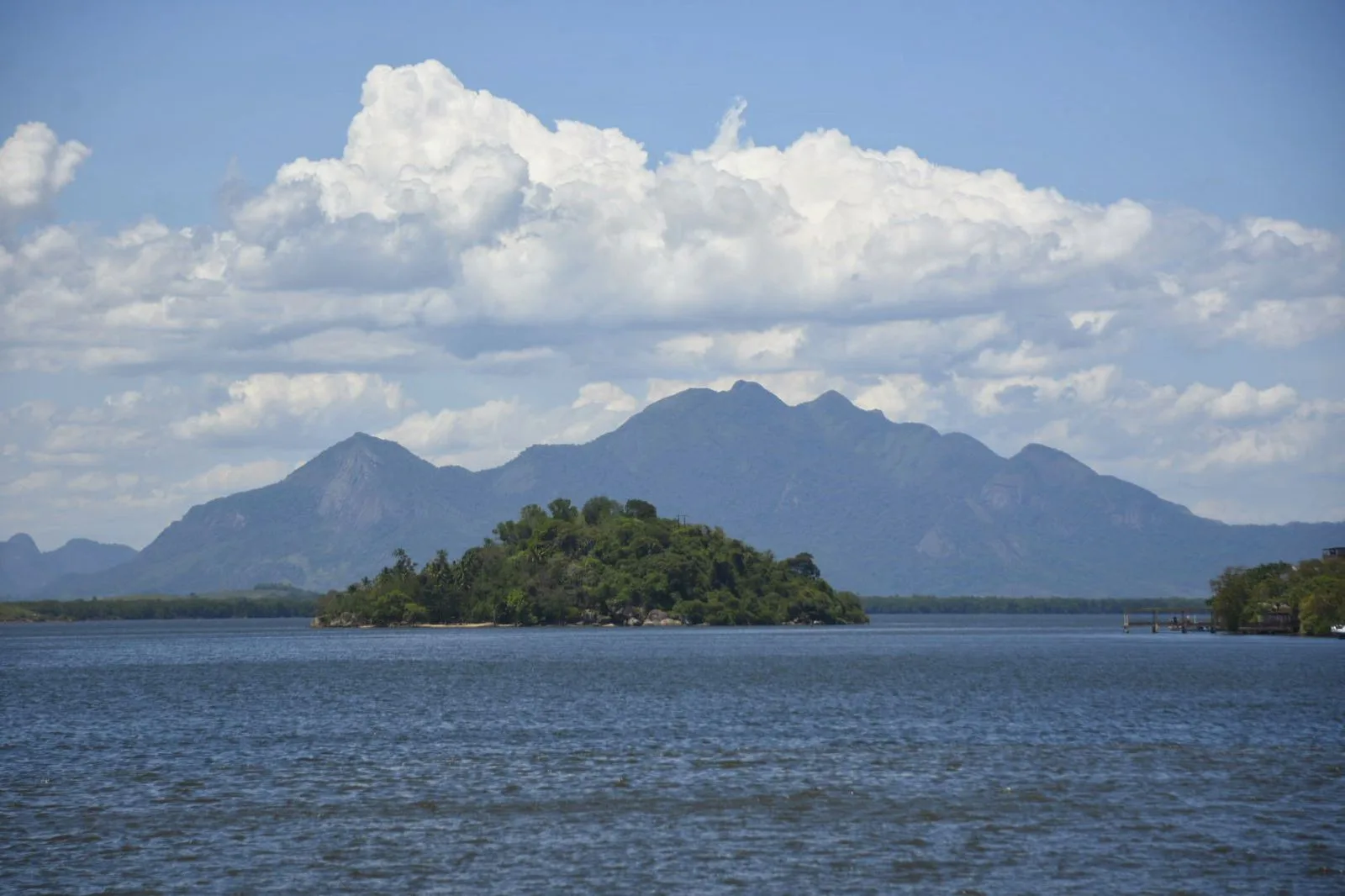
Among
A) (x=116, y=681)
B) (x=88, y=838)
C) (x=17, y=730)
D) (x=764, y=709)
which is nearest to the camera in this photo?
(x=88, y=838)

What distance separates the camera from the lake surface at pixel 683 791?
144ft

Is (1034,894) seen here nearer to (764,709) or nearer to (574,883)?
(574,883)

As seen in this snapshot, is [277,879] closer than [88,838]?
Yes

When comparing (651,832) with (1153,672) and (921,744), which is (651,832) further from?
(1153,672)

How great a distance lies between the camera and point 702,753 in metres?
69.8

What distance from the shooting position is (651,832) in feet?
163

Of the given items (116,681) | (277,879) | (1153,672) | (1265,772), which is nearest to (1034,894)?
(277,879)

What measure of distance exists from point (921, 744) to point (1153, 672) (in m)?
72.3

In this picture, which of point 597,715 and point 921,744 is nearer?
point 921,744

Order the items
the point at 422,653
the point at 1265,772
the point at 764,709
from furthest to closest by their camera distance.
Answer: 1. the point at 422,653
2. the point at 764,709
3. the point at 1265,772

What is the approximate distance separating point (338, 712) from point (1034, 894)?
62.4 m

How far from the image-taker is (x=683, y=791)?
5816cm

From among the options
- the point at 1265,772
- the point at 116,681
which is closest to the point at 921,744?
the point at 1265,772

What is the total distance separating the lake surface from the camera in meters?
43.8
